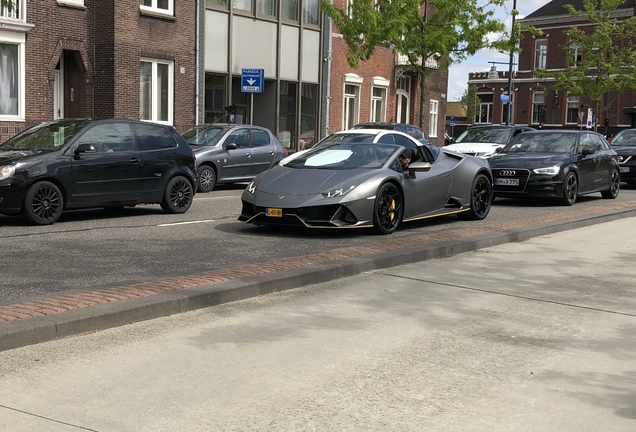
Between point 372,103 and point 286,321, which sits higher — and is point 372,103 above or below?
above

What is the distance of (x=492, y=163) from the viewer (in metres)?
18.1

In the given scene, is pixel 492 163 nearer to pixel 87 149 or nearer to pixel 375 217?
pixel 375 217

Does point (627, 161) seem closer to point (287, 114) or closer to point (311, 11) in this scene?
point (287, 114)

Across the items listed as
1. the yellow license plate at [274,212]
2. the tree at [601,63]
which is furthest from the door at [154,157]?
the tree at [601,63]

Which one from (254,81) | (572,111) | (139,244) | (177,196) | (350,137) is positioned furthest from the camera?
(572,111)

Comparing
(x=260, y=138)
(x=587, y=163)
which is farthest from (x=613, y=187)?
(x=260, y=138)

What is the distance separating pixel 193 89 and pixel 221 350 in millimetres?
24300

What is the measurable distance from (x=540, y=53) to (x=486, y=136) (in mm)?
55539

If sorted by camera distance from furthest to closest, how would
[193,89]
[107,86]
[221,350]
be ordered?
1. [193,89]
2. [107,86]
3. [221,350]

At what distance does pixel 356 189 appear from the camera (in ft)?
37.7

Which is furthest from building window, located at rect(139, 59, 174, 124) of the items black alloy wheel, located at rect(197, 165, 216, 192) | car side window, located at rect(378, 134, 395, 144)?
car side window, located at rect(378, 134, 395, 144)

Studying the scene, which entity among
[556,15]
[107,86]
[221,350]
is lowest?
[221,350]

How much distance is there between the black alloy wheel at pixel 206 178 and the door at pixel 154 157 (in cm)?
520

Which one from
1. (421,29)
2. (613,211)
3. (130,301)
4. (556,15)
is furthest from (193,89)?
(556,15)
